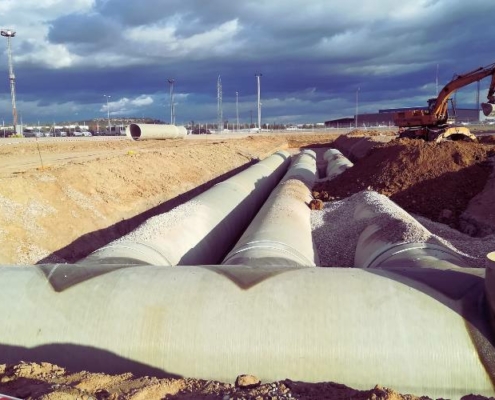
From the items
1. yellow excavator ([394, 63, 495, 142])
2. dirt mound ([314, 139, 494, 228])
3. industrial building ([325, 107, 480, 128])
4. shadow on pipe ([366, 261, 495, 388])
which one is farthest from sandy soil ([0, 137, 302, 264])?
industrial building ([325, 107, 480, 128])

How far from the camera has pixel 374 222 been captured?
20.9 ft

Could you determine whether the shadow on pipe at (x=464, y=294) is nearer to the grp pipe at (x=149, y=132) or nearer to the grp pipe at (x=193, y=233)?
the grp pipe at (x=193, y=233)

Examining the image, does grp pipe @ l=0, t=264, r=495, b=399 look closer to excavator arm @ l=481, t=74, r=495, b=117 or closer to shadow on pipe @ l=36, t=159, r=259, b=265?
shadow on pipe @ l=36, t=159, r=259, b=265

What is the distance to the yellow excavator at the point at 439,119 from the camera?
1590 centimetres

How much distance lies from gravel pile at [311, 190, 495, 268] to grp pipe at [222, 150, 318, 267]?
31 cm

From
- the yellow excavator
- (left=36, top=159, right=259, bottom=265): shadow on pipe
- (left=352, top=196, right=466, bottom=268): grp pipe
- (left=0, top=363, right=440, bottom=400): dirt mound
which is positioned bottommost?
(left=36, top=159, right=259, bottom=265): shadow on pipe

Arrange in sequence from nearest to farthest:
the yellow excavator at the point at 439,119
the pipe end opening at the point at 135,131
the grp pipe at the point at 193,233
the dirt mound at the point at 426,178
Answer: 1. the grp pipe at the point at 193,233
2. the dirt mound at the point at 426,178
3. the yellow excavator at the point at 439,119
4. the pipe end opening at the point at 135,131

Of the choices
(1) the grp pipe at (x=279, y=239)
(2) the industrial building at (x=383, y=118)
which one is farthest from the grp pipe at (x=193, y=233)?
(2) the industrial building at (x=383, y=118)

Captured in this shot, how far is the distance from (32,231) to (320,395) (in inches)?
269

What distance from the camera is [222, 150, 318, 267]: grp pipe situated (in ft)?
15.4

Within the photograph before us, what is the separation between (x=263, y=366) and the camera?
9.99ft

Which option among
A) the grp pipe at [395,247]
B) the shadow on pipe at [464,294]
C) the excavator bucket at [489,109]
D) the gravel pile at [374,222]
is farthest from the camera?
the excavator bucket at [489,109]

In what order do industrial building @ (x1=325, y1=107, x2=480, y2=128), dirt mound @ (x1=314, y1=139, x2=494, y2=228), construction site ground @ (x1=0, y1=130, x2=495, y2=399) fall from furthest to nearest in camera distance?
1. industrial building @ (x1=325, y1=107, x2=480, y2=128)
2. dirt mound @ (x1=314, y1=139, x2=494, y2=228)
3. construction site ground @ (x1=0, y1=130, x2=495, y2=399)

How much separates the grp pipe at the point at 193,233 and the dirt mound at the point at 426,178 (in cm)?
236
